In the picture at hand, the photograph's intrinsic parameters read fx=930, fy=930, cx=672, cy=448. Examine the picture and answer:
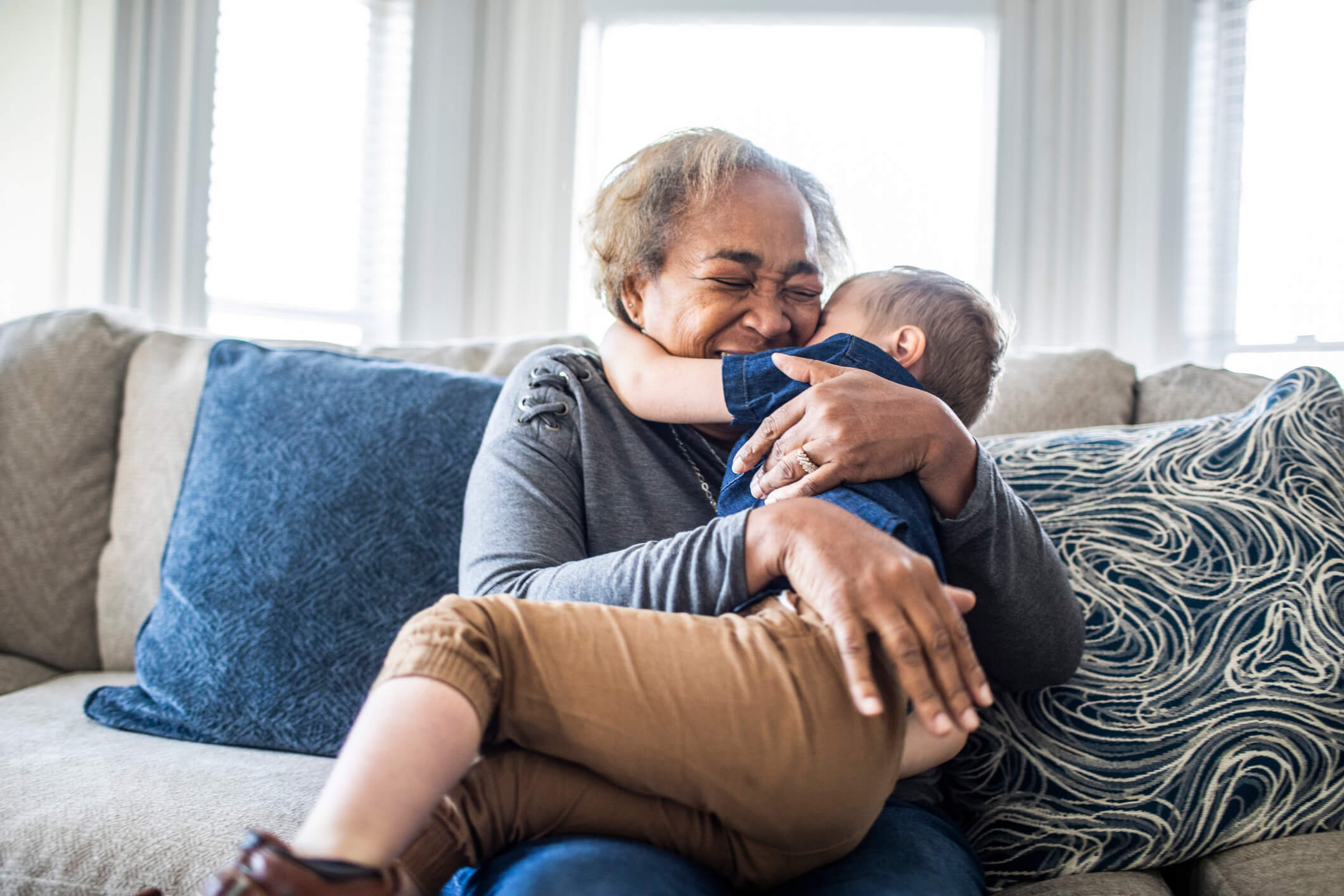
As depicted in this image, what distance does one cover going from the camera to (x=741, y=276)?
1297 mm

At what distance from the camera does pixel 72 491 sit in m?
1.68

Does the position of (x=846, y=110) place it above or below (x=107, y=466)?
above

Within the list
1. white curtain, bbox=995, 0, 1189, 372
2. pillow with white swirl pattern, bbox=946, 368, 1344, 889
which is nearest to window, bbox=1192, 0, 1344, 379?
white curtain, bbox=995, 0, 1189, 372

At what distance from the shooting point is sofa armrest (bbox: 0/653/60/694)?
1576 millimetres

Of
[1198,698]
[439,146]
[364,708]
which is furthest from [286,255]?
[1198,698]

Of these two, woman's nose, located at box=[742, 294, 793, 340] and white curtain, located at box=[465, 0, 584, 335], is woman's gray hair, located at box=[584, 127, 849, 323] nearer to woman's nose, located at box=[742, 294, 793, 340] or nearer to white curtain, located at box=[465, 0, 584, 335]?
woman's nose, located at box=[742, 294, 793, 340]

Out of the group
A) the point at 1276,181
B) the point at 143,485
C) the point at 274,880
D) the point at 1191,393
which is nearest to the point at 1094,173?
the point at 1276,181

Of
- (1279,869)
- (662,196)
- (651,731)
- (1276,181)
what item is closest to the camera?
(651,731)

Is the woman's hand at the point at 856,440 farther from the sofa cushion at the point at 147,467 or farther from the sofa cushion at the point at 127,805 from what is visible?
the sofa cushion at the point at 147,467

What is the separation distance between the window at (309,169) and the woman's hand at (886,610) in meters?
2.47

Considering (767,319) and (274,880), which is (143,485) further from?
(274,880)

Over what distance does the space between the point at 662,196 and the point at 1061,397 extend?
87cm

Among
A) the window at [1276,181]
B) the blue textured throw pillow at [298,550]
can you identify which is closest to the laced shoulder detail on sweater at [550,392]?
the blue textured throw pillow at [298,550]

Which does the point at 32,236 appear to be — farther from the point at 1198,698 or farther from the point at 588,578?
the point at 1198,698
